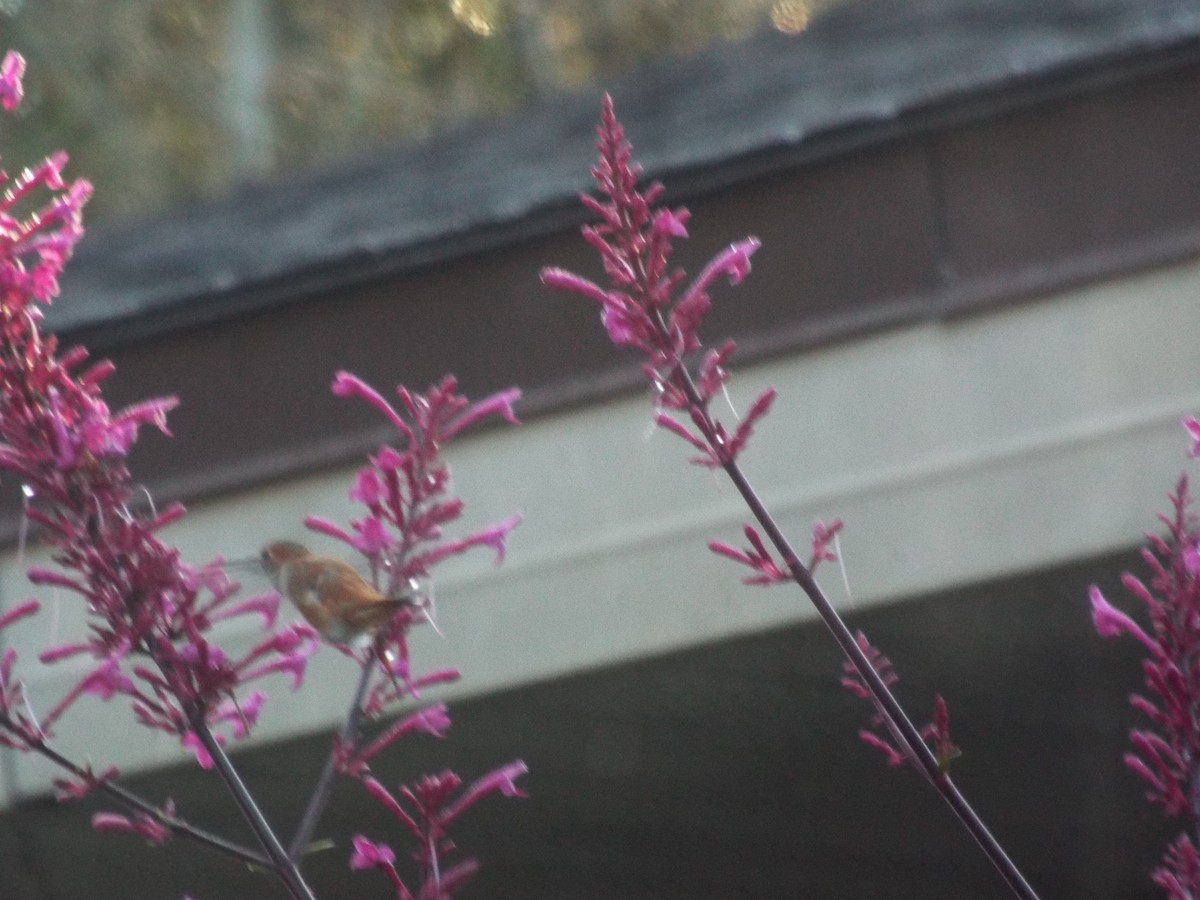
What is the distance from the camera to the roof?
11.2 feet

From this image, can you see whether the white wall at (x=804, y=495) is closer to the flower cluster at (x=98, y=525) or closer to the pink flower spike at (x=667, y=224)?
the pink flower spike at (x=667, y=224)

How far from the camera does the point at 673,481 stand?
355cm

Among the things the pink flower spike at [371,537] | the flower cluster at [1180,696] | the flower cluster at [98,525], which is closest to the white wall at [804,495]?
the pink flower spike at [371,537]

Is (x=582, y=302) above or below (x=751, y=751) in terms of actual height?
above

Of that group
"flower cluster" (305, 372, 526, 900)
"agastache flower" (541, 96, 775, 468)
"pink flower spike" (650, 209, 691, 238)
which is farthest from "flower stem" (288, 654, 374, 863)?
"pink flower spike" (650, 209, 691, 238)

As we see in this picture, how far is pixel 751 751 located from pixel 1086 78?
70.3 inches

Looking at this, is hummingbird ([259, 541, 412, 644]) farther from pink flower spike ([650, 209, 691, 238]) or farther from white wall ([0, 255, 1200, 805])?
white wall ([0, 255, 1200, 805])

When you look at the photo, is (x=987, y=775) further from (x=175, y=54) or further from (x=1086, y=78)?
(x=175, y=54)

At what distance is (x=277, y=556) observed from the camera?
191 cm

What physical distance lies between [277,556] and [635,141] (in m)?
2.63

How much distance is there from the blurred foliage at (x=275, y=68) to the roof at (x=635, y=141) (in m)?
7.36

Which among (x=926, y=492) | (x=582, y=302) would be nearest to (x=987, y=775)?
(x=926, y=492)

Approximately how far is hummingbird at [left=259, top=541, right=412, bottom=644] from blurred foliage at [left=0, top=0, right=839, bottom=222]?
1121 centimetres

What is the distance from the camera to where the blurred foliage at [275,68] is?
13062 millimetres
